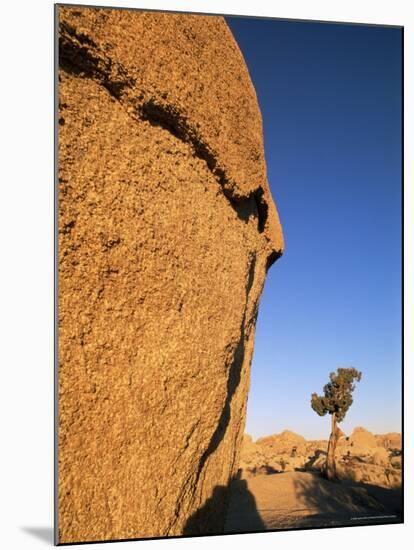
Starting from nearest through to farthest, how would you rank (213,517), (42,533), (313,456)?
(42,533) → (213,517) → (313,456)

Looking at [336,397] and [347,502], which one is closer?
[347,502]

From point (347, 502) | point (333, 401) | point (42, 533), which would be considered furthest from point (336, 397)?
point (42, 533)

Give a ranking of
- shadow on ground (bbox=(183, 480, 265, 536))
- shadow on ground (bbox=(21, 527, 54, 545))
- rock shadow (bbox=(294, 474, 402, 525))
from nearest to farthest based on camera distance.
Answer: shadow on ground (bbox=(21, 527, 54, 545)) → shadow on ground (bbox=(183, 480, 265, 536)) → rock shadow (bbox=(294, 474, 402, 525))

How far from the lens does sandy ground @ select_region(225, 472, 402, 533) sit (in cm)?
412

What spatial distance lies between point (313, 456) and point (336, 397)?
381cm

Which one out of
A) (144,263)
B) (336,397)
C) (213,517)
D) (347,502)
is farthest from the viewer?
(336,397)

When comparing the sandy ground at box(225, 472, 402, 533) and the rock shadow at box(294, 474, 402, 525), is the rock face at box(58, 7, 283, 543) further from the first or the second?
the rock shadow at box(294, 474, 402, 525)

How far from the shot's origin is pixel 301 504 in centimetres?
531

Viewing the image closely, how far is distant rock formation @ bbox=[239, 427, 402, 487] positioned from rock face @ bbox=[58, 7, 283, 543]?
4.23 m

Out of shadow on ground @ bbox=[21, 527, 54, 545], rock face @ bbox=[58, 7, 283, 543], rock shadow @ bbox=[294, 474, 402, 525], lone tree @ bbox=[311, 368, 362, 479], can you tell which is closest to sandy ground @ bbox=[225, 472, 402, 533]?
rock shadow @ bbox=[294, 474, 402, 525]

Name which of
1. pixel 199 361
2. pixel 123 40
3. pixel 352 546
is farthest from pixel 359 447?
pixel 123 40

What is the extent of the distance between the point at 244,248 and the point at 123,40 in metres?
1.60

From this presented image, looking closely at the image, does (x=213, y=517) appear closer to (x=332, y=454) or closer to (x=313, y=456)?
(x=332, y=454)

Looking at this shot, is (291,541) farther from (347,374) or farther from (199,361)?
(347,374)
